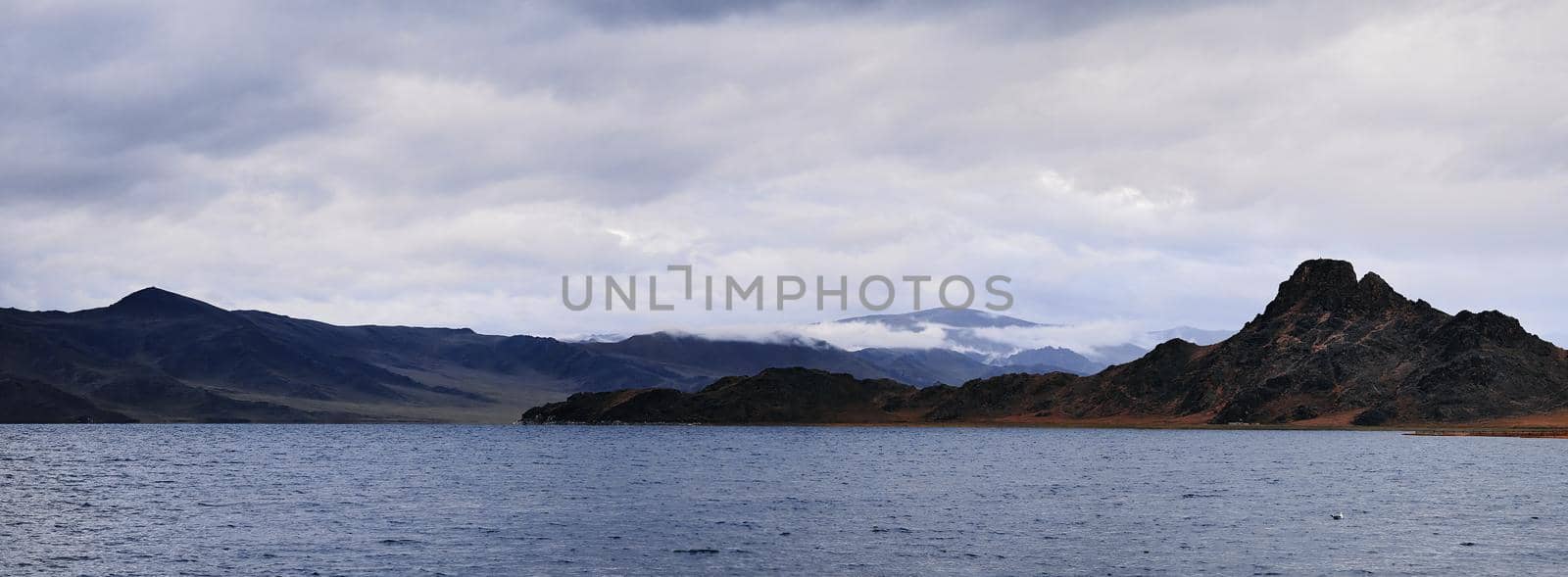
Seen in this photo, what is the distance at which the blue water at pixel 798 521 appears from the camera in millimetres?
69562

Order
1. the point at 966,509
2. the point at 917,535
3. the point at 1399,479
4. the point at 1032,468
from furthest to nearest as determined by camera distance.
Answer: the point at 1032,468 < the point at 1399,479 < the point at 966,509 < the point at 917,535

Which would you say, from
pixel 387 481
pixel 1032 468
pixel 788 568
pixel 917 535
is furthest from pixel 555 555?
pixel 1032 468

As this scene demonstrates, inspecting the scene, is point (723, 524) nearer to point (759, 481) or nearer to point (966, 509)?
point (966, 509)

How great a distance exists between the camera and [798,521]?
91438 mm

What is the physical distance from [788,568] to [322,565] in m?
26.1

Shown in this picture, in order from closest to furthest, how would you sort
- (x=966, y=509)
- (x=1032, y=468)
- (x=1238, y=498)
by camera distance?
1. (x=966, y=509)
2. (x=1238, y=498)
3. (x=1032, y=468)

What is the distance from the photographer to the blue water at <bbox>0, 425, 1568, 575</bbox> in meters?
69.6

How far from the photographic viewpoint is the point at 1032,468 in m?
159

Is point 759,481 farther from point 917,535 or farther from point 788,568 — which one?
point 788,568

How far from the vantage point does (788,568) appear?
6781cm

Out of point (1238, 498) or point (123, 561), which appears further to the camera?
point (1238, 498)

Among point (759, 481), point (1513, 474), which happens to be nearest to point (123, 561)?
point (759, 481)

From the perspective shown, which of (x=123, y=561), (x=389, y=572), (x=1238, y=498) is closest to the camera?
(x=389, y=572)

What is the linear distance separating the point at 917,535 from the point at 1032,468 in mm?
81294
